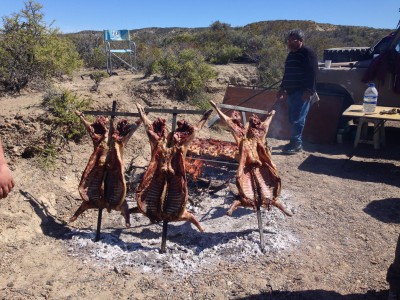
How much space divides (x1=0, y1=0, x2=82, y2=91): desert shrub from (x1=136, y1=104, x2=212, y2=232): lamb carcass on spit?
4857 mm

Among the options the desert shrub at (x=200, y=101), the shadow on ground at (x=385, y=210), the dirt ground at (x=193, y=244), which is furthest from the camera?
the desert shrub at (x=200, y=101)

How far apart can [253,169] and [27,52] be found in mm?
5990

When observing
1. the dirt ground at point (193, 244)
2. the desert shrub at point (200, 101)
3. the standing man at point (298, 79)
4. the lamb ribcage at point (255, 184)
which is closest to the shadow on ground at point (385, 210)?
the dirt ground at point (193, 244)

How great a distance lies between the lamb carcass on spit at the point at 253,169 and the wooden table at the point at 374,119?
3273 millimetres

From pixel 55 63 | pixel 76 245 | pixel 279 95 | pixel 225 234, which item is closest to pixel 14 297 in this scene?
pixel 76 245

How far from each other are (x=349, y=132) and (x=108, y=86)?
6364mm

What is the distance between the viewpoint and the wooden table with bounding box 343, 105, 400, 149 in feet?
21.3

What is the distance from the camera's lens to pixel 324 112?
854 centimetres

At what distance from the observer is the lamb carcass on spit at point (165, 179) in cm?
373

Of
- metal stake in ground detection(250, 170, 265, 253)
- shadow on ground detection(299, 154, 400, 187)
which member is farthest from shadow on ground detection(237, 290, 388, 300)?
shadow on ground detection(299, 154, 400, 187)

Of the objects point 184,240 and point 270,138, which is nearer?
point 184,240

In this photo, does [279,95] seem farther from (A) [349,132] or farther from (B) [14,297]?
(B) [14,297]

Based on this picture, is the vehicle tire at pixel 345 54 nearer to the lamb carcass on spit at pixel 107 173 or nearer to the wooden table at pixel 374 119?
the wooden table at pixel 374 119

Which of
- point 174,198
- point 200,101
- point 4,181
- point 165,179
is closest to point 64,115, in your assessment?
point 165,179
